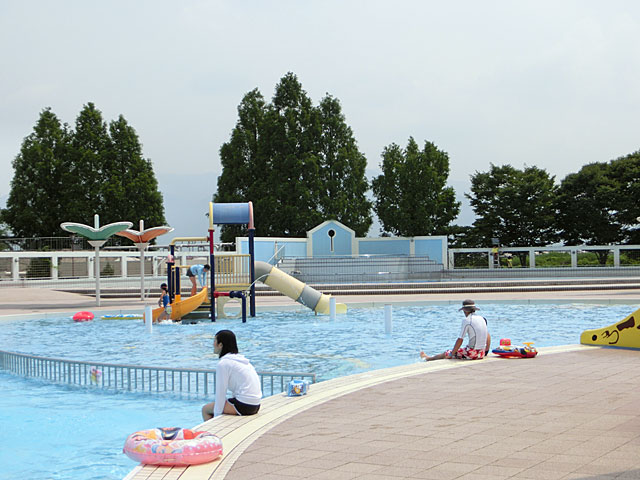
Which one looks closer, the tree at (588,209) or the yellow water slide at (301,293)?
the yellow water slide at (301,293)

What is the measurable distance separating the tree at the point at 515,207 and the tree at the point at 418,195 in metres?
1.94

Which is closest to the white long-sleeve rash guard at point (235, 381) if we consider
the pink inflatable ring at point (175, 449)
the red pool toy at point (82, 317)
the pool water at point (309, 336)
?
the pink inflatable ring at point (175, 449)

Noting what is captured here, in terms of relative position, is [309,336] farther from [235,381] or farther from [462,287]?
[462,287]

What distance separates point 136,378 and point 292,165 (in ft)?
126

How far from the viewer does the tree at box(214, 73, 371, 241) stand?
46656 mm

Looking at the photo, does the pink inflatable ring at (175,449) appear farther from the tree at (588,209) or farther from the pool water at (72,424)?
the tree at (588,209)

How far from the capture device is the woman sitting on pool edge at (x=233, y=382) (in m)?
6.23

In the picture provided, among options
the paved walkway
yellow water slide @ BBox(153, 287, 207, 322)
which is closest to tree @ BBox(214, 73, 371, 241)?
yellow water slide @ BBox(153, 287, 207, 322)

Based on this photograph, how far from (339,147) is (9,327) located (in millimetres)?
33167

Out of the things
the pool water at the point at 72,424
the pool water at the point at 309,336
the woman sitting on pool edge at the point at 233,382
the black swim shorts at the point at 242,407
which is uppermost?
the woman sitting on pool edge at the point at 233,382

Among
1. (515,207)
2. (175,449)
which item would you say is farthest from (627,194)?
(175,449)

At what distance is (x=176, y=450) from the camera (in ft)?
16.0

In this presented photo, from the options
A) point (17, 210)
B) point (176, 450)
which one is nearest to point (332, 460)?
point (176, 450)

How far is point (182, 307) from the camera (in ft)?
62.2
